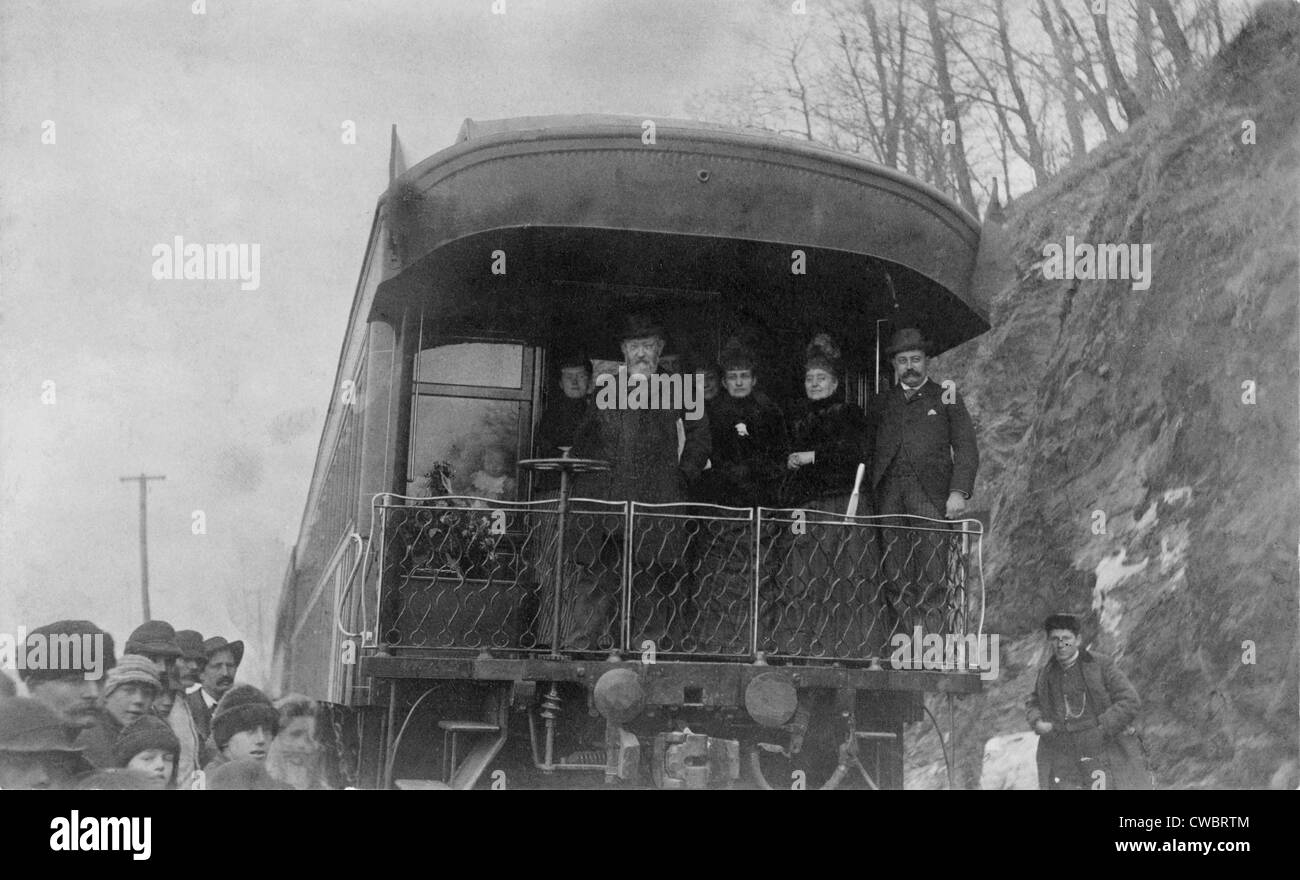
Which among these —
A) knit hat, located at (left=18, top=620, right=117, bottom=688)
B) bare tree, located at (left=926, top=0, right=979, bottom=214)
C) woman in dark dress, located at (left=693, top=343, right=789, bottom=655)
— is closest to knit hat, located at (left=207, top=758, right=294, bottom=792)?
knit hat, located at (left=18, top=620, right=117, bottom=688)

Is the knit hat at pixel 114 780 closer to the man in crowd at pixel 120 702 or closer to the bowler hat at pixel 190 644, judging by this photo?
the man in crowd at pixel 120 702

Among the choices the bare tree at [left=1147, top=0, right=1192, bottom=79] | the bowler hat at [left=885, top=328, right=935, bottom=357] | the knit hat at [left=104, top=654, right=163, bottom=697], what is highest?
the bare tree at [left=1147, top=0, right=1192, bottom=79]

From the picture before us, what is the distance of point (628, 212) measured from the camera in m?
5.62

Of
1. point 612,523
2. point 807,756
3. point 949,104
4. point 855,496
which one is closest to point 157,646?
point 612,523

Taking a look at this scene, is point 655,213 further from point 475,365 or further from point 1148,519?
point 1148,519

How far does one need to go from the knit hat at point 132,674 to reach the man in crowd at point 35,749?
0.44 metres

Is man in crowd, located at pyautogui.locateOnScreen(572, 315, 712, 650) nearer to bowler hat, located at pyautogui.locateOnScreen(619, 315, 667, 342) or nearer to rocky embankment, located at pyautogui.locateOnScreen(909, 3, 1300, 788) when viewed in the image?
bowler hat, located at pyautogui.locateOnScreen(619, 315, 667, 342)

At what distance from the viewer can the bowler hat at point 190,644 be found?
8797 millimetres

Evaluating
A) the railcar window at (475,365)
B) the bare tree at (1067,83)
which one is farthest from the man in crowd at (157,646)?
the bare tree at (1067,83)

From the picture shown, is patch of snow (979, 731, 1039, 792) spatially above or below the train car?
below

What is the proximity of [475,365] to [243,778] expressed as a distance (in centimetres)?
314

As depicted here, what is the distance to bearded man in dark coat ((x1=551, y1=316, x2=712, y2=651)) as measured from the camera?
5.94 metres

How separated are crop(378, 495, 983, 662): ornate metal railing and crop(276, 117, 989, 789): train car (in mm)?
16
